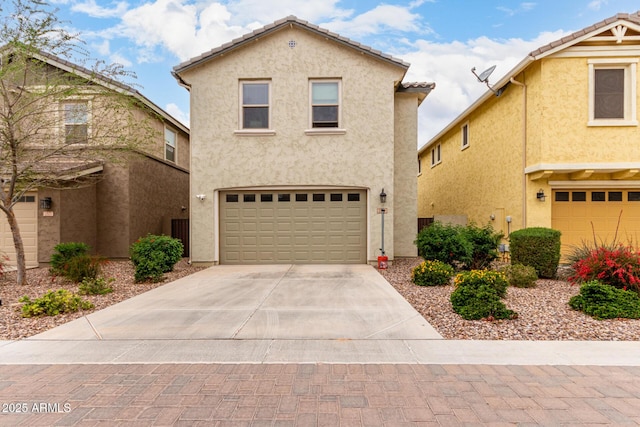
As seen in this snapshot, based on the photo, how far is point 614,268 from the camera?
649 centimetres

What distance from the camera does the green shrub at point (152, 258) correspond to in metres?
8.65

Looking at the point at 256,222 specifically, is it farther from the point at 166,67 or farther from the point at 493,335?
the point at 493,335

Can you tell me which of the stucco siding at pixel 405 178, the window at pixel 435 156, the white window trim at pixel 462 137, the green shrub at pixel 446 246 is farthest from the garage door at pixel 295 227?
the window at pixel 435 156

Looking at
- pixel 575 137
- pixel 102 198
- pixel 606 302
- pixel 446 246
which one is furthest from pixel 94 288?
pixel 575 137

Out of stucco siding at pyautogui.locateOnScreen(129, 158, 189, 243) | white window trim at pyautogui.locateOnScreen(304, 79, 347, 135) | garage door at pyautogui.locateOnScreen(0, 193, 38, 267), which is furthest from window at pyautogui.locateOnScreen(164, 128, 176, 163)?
white window trim at pyautogui.locateOnScreen(304, 79, 347, 135)

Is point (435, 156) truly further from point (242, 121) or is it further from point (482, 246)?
point (242, 121)

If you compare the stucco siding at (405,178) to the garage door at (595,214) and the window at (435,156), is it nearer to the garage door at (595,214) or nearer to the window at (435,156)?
the garage door at (595,214)

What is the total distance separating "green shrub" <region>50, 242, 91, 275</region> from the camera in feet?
29.4

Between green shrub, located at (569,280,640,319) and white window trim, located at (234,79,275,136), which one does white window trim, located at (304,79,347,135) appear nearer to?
white window trim, located at (234,79,275,136)

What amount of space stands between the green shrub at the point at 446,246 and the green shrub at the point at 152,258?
681 centimetres

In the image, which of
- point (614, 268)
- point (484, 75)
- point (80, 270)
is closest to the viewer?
point (614, 268)

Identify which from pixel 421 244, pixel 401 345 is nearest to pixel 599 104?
pixel 421 244

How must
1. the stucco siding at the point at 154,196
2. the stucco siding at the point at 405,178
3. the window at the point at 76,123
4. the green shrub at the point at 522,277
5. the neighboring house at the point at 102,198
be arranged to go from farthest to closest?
the stucco siding at the point at 154,196 < the stucco siding at the point at 405,178 < the neighboring house at the point at 102,198 < the window at the point at 76,123 < the green shrub at the point at 522,277

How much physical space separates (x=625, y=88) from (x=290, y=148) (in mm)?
10366
